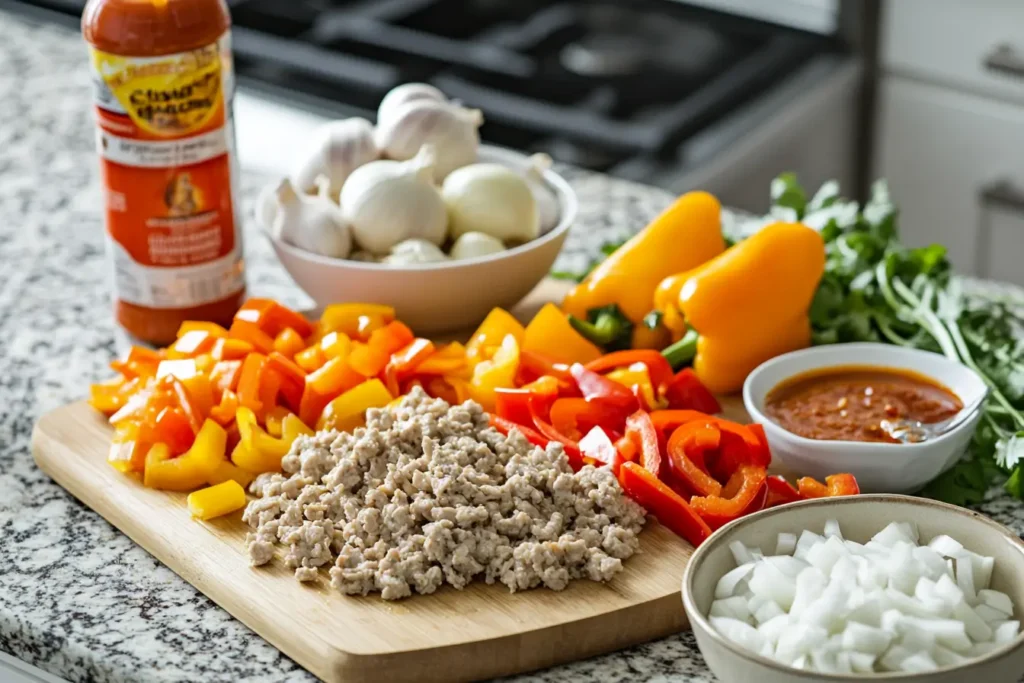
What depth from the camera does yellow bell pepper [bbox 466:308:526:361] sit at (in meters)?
1.53

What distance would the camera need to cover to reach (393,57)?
2639 millimetres

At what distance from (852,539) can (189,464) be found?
625 millimetres

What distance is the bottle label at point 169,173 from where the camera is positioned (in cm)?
150

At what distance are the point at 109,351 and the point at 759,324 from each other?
779 millimetres

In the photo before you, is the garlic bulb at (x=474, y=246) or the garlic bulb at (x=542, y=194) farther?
the garlic bulb at (x=542, y=194)

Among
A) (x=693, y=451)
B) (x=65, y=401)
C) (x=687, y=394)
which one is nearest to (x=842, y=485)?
(x=693, y=451)

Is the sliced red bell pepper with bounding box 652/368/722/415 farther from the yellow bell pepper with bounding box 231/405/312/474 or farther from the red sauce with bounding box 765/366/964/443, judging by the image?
the yellow bell pepper with bounding box 231/405/312/474

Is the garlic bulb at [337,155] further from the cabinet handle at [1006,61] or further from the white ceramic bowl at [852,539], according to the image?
the cabinet handle at [1006,61]

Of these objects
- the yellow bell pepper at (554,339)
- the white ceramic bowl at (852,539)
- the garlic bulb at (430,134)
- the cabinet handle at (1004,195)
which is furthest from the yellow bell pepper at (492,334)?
the cabinet handle at (1004,195)

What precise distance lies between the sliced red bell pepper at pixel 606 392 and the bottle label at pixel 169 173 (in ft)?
1.54

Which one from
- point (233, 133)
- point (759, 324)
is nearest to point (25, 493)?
point (233, 133)

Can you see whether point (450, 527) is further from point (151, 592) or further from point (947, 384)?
point (947, 384)

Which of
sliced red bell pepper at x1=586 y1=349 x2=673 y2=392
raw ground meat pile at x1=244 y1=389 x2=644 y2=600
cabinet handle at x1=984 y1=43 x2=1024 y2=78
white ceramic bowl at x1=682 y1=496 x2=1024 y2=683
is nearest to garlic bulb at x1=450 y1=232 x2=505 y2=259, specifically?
sliced red bell pepper at x1=586 y1=349 x2=673 y2=392

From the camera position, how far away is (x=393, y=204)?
5.22 feet
